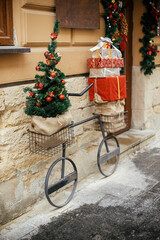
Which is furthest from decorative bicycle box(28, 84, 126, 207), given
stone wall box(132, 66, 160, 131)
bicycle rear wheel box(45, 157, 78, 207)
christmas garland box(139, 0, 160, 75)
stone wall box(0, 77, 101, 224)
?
christmas garland box(139, 0, 160, 75)

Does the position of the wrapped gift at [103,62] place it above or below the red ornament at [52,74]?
above

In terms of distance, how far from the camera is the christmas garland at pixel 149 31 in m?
6.03

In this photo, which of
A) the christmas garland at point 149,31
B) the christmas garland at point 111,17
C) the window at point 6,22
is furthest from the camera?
the christmas garland at point 149,31

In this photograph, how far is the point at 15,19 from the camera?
3443 mm

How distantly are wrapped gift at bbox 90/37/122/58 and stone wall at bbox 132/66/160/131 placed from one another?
2108 millimetres

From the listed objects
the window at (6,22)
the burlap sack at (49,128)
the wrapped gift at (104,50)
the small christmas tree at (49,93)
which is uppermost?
the window at (6,22)

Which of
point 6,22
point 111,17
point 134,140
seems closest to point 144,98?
point 134,140

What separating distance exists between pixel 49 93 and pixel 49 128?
1.19 feet

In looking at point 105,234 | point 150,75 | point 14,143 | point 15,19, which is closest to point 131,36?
point 150,75

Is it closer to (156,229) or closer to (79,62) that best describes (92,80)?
(79,62)

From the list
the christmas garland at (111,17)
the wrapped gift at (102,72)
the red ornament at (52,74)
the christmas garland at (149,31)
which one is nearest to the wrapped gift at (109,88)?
the wrapped gift at (102,72)

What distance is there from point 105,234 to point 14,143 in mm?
1392

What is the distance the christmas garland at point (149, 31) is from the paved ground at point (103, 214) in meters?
2.45

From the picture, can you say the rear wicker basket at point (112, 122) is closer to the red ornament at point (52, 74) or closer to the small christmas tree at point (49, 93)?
the small christmas tree at point (49, 93)
